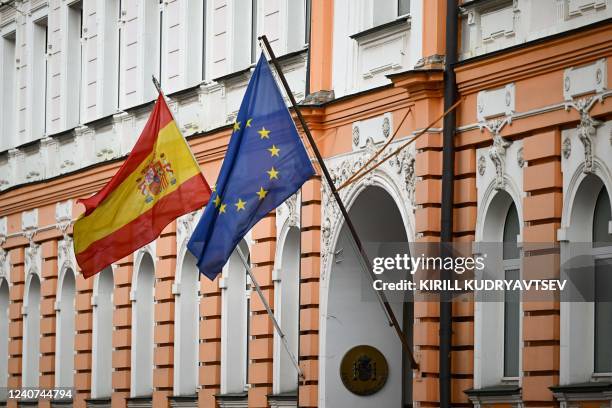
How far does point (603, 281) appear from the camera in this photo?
22.4 meters

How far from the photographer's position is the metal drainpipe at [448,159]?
2442 cm

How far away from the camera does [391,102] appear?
2583cm

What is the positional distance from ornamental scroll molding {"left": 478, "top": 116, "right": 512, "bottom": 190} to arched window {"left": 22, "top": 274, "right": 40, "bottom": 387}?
1688 centimetres

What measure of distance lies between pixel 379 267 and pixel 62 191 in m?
11.9

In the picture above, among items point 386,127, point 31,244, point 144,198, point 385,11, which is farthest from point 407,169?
point 31,244

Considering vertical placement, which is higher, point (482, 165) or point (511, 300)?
point (482, 165)

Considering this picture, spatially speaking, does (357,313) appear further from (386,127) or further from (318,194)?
(386,127)

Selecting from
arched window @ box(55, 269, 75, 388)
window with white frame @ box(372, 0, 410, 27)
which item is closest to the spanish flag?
window with white frame @ box(372, 0, 410, 27)

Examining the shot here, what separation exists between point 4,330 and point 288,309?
12.9 meters

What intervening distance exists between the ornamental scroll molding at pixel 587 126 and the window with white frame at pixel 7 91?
20667 millimetres

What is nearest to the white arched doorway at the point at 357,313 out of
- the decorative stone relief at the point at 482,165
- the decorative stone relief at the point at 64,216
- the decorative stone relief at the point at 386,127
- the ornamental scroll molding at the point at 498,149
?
the decorative stone relief at the point at 386,127

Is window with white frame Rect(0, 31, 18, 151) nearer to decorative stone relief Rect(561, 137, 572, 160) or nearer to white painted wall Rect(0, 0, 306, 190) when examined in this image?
white painted wall Rect(0, 0, 306, 190)

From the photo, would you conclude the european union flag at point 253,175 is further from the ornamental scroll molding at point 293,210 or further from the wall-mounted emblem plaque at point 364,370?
the ornamental scroll molding at point 293,210

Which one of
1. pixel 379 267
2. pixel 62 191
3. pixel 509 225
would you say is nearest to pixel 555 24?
pixel 509 225
